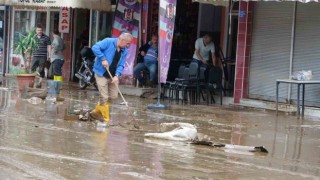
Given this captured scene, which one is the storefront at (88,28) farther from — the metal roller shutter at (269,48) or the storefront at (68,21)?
the metal roller shutter at (269,48)

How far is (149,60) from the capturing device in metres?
→ 18.0

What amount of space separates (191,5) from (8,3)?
6263 millimetres

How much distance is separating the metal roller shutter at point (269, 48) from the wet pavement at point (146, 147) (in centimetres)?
136

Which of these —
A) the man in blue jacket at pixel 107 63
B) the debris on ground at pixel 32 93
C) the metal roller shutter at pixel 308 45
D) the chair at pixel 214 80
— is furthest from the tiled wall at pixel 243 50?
the debris on ground at pixel 32 93

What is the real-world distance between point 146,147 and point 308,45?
21.5 feet

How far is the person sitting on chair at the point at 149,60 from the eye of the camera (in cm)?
1800

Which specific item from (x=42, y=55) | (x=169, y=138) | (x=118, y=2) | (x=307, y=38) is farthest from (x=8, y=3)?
(x=169, y=138)

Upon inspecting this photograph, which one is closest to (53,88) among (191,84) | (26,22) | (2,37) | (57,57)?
(57,57)

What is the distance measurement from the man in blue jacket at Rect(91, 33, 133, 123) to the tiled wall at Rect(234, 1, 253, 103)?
4560 millimetres

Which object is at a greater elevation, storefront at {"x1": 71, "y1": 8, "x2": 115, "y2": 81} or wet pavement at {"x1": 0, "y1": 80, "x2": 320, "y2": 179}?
storefront at {"x1": 71, "y1": 8, "x2": 115, "y2": 81}

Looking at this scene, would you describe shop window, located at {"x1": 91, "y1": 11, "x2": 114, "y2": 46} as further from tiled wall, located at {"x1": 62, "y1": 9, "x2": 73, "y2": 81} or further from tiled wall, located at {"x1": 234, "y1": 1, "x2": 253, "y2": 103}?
tiled wall, located at {"x1": 234, "y1": 1, "x2": 253, "y2": 103}

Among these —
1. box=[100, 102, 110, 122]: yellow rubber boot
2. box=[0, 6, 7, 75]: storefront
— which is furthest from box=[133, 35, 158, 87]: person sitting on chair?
box=[0, 6, 7, 75]: storefront

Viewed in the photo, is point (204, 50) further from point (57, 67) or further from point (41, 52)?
point (41, 52)

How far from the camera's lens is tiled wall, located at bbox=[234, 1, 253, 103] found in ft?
53.5
